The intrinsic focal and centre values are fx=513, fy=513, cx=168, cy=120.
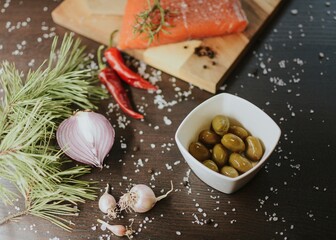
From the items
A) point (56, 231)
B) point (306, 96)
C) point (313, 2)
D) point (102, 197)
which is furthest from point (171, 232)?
point (313, 2)

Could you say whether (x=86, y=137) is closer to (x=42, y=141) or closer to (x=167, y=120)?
(x=42, y=141)

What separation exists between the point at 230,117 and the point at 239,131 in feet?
0.19

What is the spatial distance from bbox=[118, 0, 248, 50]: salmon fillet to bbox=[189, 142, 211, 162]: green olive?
17.0 inches

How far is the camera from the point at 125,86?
66.2 inches

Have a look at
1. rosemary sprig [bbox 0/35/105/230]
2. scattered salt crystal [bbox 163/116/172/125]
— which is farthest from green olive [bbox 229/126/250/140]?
rosemary sprig [bbox 0/35/105/230]

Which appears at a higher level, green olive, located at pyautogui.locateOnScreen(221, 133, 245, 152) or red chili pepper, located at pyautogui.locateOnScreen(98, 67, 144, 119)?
green olive, located at pyautogui.locateOnScreen(221, 133, 245, 152)

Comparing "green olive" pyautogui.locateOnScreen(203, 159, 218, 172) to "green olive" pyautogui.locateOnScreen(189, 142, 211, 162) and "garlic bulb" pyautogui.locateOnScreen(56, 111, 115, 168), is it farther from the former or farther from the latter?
"garlic bulb" pyautogui.locateOnScreen(56, 111, 115, 168)

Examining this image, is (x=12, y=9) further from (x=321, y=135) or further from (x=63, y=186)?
(x=321, y=135)

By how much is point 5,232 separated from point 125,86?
0.59 metres

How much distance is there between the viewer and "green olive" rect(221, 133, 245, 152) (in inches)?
55.2

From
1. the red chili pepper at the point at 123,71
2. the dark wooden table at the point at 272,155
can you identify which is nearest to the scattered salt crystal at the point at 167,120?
the dark wooden table at the point at 272,155

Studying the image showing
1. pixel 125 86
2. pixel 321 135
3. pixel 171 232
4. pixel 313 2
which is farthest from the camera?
pixel 313 2

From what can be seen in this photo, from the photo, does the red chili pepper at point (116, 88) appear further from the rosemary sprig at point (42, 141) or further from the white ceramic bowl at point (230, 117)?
the white ceramic bowl at point (230, 117)

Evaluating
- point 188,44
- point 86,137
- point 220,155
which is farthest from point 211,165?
point 188,44
